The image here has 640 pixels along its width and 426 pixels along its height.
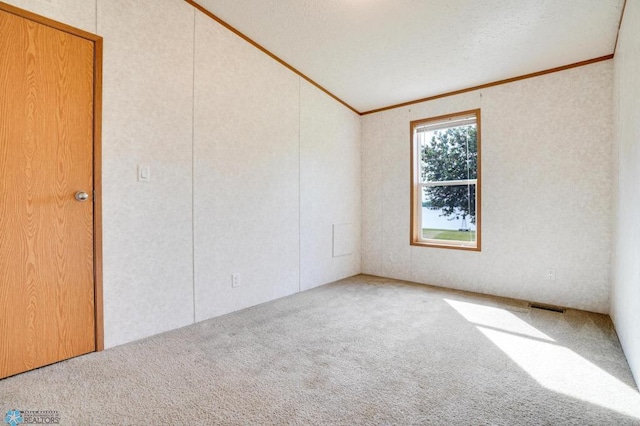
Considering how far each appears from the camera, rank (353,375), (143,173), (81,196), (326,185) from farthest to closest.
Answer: (326,185) → (143,173) → (81,196) → (353,375)

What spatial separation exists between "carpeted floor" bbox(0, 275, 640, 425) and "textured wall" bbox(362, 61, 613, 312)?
0.51 m

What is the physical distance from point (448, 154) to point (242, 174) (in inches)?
101

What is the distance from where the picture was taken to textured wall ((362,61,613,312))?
10.0 feet

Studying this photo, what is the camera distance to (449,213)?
4059 millimetres

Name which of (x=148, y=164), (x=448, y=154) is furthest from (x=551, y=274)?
(x=148, y=164)

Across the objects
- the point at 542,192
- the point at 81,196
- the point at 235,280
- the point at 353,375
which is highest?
the point at 542,192

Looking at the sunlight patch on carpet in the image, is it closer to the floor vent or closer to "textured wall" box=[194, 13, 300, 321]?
the floor vent

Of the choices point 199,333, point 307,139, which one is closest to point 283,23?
point 307,139

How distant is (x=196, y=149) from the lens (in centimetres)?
279

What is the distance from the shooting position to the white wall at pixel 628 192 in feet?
6.12

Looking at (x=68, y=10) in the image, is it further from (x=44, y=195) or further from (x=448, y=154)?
(x=448, y=154)

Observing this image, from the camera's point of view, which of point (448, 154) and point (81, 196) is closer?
point (81, 196)

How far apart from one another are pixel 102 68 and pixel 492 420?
316 centimetres

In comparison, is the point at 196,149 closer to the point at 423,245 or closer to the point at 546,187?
the point at 423,245
